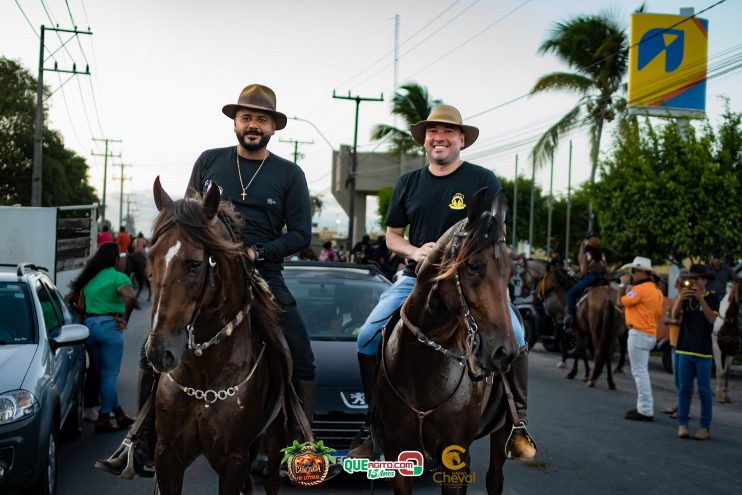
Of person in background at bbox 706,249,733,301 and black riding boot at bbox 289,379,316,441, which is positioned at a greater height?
person in background at bbox 706,249,733,301

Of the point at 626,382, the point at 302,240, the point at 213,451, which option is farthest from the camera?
the point at 626,382

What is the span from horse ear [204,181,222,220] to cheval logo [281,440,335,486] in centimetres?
144

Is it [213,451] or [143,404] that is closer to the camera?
[213,451]

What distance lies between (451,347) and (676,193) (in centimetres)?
1726

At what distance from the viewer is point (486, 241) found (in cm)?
382

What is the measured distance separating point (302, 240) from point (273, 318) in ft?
1.85

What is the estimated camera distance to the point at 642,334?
1071 cm

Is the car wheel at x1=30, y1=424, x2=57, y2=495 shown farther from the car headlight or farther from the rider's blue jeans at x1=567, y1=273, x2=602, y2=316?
the rider's blue jeans at x1=567, y1=273, x2=602, y2=316

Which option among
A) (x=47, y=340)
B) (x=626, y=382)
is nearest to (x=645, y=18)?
(x=626, y=382)

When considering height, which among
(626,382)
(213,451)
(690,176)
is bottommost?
(626,382)

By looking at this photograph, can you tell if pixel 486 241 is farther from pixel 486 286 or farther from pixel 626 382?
pixel 626 382

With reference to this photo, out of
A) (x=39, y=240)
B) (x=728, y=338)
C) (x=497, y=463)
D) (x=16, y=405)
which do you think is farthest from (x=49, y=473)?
(x=728, y=338)

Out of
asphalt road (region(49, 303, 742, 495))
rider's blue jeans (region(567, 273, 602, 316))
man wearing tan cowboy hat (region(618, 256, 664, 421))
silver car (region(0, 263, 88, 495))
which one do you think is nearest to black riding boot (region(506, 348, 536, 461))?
asphalt road (region(49, 303, 742, 495))

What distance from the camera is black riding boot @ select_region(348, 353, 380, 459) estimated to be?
190 inches
